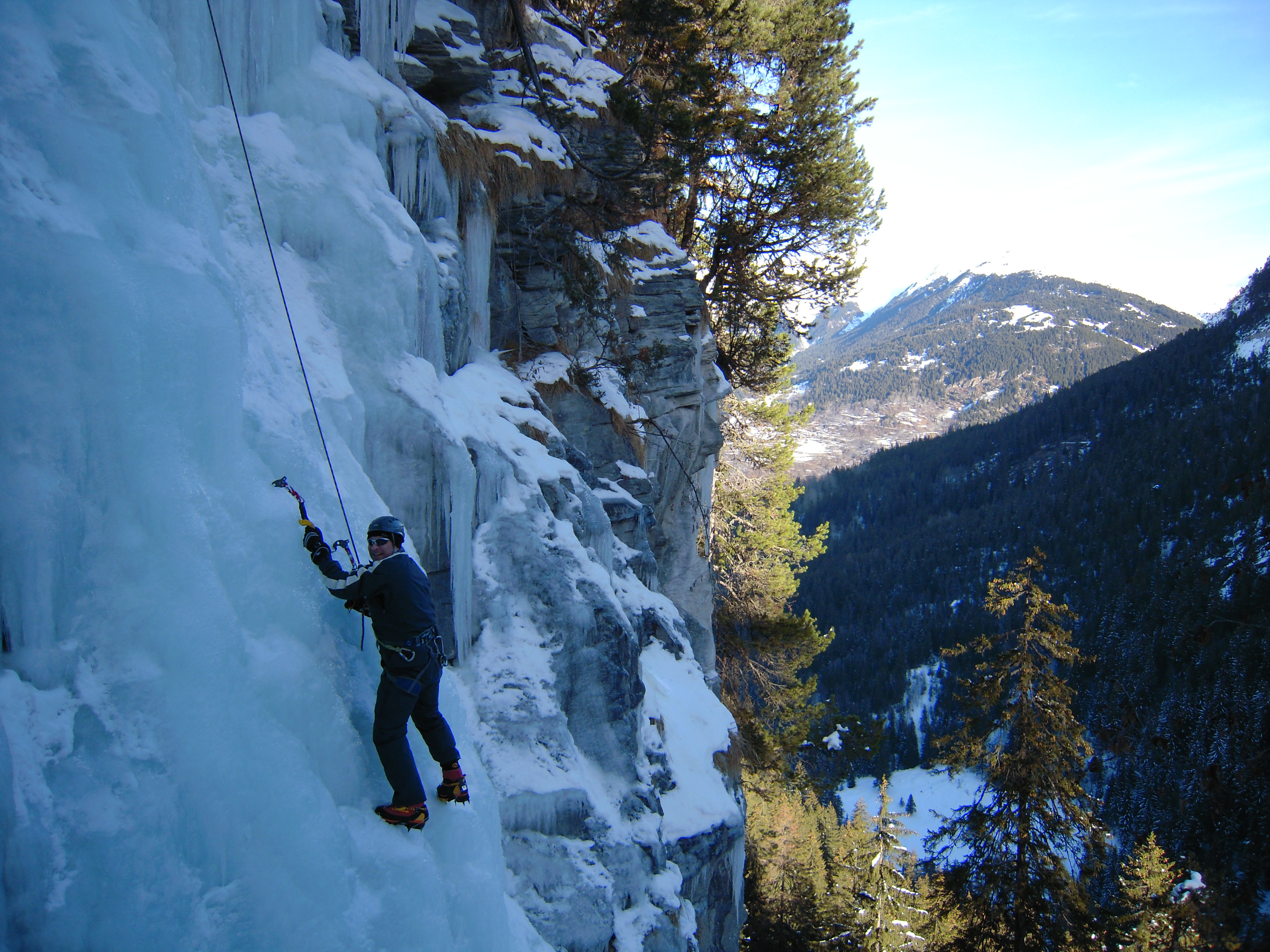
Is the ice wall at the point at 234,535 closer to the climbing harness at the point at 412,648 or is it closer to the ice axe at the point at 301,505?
the ice axe at the point at 301,505

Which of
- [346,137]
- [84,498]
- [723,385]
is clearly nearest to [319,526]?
[84,498]

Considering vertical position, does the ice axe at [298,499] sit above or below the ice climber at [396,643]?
above

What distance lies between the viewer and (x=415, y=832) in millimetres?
4297

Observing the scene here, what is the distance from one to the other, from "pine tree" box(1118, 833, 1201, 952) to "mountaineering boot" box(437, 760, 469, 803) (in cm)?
1147

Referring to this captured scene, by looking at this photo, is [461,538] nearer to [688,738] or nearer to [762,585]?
[688,738]

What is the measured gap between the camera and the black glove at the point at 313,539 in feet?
13.5

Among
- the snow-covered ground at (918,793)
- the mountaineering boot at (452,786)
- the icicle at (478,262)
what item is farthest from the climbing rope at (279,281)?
the snow-covered ground at (918,793)

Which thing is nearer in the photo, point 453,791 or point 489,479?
point 453,791

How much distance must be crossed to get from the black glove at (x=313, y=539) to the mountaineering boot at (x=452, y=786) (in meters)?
1.66

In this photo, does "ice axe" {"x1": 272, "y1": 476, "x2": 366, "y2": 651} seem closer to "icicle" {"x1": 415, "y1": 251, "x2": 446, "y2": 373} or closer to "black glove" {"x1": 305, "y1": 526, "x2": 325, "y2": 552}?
"black glove" {"x1": 305, "y1": 526, "x2": 325, "y2": 552}

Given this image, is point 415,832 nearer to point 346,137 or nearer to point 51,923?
point 51,923

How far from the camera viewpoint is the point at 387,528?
4340 mm

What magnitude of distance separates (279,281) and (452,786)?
3.87 meters

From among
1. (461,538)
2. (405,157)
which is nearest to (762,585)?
(461,538)
